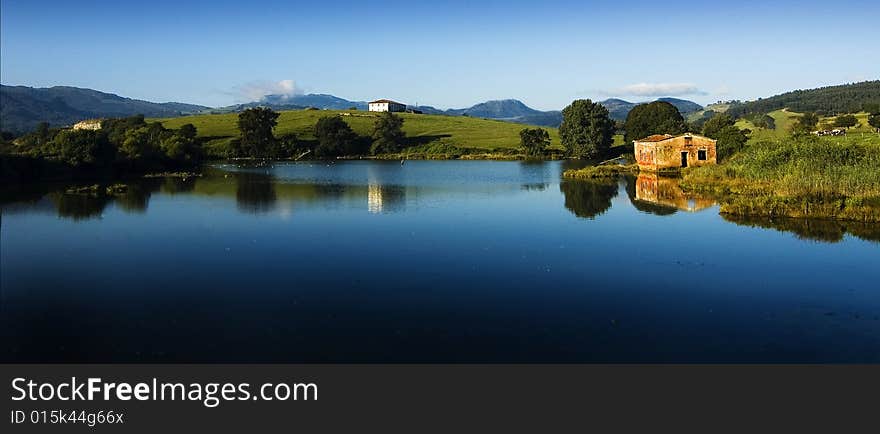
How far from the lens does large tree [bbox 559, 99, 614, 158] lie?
107562 millimetres

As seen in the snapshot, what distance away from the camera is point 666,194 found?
48.8 meters

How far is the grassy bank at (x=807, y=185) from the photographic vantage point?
33750 mm

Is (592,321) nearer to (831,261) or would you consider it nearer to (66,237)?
(831,261)

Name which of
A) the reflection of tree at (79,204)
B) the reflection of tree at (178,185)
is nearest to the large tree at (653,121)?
the reflection of tree at (178,185)

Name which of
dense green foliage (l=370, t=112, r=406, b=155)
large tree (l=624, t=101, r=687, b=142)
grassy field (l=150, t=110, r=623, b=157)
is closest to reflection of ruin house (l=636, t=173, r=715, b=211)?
large tree (l=624, t=101, r=687, b=142)

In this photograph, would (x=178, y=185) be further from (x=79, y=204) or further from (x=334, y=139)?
(x=334, y=139)

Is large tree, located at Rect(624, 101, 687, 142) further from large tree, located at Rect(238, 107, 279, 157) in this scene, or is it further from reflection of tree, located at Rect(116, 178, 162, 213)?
reflection of tree, located at Rect(116, 178, 162, 213)

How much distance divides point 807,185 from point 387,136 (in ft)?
312

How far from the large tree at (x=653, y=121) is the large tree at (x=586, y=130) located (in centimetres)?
854

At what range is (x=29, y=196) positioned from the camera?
1875 inches

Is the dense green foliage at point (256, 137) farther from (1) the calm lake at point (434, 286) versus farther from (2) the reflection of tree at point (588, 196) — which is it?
(1) the calm lake at point (434, 286)

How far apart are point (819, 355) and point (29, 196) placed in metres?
49.9
